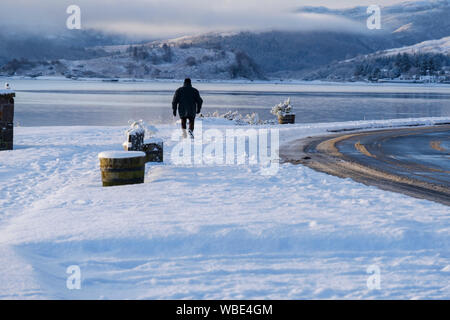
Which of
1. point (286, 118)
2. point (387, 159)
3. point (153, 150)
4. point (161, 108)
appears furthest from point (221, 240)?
point (161, 108)

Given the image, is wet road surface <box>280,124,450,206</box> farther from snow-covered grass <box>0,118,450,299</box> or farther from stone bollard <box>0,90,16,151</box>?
stone bollard <box>0,90,16,151</box>

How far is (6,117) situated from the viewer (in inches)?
663

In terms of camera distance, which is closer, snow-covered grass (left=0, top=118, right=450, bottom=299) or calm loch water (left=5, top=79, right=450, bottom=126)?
snow-covered grass (left=0, top=118, right=450, bottom=299)

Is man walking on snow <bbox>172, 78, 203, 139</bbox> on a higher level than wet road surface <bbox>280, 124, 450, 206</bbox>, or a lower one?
higher

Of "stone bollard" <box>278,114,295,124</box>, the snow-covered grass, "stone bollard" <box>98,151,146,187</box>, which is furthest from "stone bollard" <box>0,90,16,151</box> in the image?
"stone bollard" <box>278,114,295,124</box>

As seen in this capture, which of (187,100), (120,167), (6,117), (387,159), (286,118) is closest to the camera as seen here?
(120,167)

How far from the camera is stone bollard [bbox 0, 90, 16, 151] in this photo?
54.0 ft

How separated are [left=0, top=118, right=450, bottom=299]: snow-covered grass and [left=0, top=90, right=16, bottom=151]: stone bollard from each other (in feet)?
19.2

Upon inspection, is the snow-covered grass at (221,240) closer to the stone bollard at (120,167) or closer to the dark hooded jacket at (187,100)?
the stone bollard at (120,167)

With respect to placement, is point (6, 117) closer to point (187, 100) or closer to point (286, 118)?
point (187, 100)

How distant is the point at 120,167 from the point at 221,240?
14.0 ft

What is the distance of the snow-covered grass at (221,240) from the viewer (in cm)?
580

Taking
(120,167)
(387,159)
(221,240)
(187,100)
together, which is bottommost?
(221,240)
